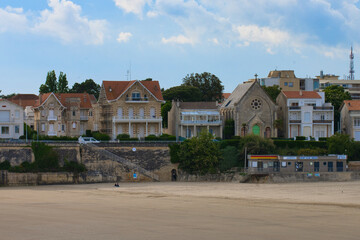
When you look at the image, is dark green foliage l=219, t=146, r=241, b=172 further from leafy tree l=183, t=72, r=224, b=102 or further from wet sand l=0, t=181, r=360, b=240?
leafy tree l=183, t=72, r=224, b=102

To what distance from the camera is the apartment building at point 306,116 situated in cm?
7869

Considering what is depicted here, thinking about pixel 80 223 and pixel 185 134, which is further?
pixel 185 134

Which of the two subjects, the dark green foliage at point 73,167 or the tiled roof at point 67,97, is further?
the tiled roof at point 67,97

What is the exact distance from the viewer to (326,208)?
3984 cm

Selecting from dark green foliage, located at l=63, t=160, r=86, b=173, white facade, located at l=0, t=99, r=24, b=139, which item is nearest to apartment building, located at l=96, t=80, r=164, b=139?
white facade, located at l=0, t=99, r=24, b=139

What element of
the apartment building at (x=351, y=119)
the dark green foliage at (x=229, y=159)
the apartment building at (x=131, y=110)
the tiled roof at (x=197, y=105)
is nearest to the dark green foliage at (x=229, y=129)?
the tiled roof at (x=197, y=105)

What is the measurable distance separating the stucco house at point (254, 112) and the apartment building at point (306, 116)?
2428mm

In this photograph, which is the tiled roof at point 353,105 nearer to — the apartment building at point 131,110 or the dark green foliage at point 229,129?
the dark green foliage at point 229,129

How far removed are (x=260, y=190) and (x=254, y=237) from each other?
24.7m

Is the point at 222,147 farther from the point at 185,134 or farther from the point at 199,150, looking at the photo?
the point at 185,134

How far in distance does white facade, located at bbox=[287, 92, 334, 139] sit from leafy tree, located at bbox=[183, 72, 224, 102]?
23811 millimetres

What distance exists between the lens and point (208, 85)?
10350cm

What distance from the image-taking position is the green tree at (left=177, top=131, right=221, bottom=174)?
63.7 meters

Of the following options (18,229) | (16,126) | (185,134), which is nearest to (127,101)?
(185,134)
